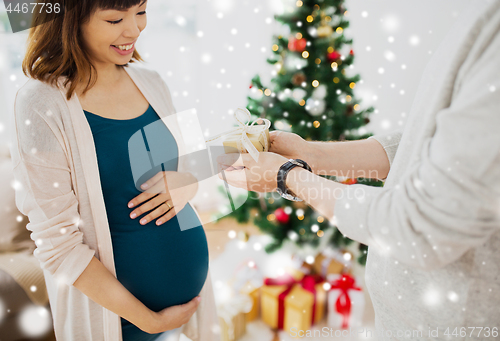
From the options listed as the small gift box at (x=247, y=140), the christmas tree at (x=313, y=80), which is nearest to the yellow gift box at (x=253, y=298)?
the christmas tree at (x=313, y=80)

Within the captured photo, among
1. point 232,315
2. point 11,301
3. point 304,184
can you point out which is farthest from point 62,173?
point 232,315

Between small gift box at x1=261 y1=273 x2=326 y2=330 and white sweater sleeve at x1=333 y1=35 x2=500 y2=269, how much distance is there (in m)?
1.31

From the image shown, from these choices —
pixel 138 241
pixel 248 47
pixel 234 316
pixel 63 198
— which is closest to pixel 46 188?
pixel 63 198

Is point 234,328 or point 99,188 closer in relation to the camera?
point 99,188

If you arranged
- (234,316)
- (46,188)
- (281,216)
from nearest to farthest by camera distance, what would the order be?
(46,188) < (234,316) < (281,216)

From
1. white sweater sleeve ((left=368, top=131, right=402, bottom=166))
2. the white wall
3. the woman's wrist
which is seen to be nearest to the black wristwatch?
the woman's wrist

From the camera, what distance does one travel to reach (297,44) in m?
1.79

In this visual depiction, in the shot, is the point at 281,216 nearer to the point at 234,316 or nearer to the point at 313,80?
the point at 234,316

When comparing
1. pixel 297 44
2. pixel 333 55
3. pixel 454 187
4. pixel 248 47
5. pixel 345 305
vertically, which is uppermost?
pixel 248 47

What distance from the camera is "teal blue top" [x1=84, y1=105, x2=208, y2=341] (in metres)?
0.85

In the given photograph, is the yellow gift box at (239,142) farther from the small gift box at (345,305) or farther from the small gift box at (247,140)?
the small gift box at (345,305)

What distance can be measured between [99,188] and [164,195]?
19 cm

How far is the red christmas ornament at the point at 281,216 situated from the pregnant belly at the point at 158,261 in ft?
3.42

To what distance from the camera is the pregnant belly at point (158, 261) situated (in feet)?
2.89
